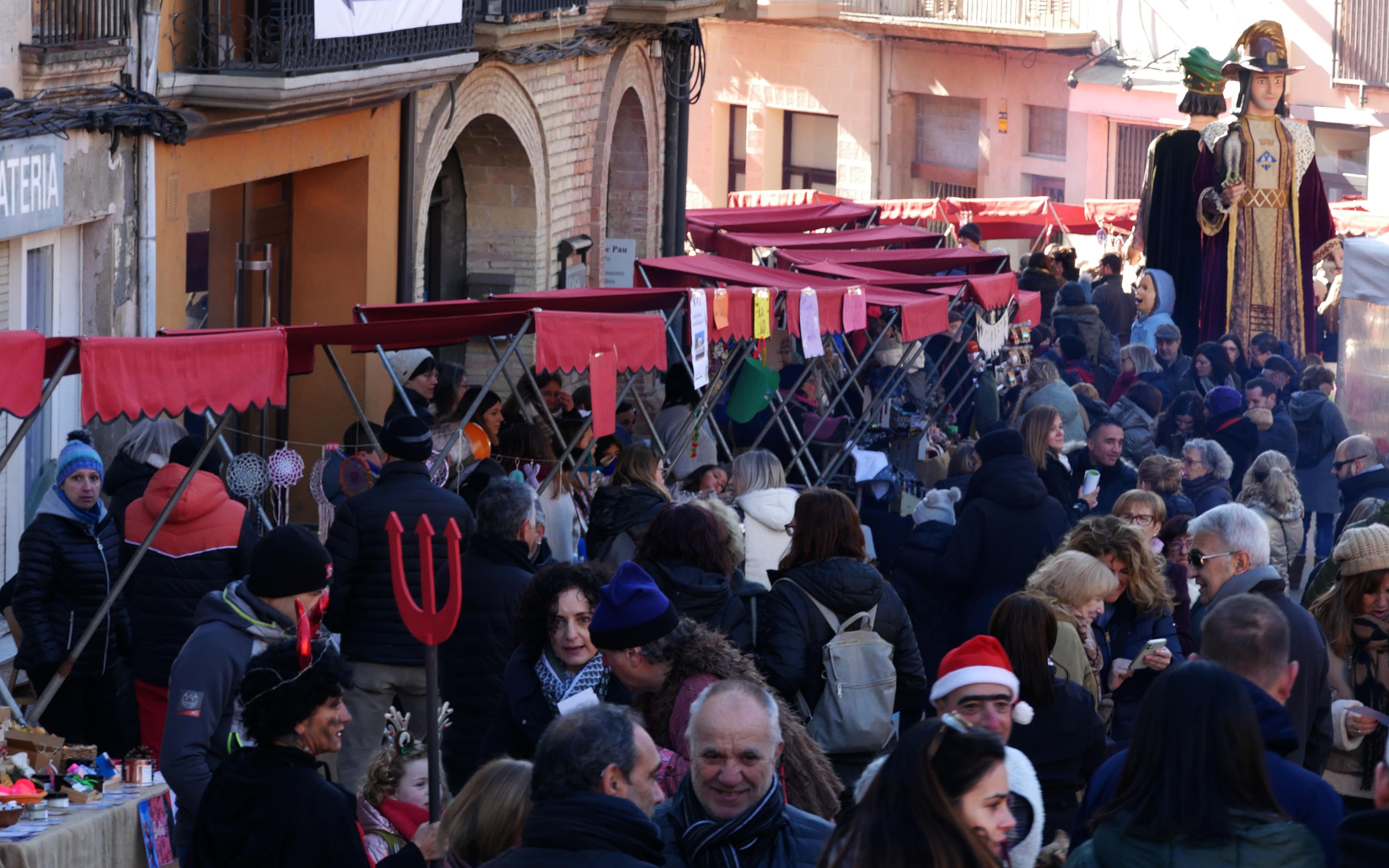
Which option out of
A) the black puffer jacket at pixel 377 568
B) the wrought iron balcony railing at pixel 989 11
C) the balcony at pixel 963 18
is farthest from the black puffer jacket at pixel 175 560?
the wrought iron balcony railing at pixel 989 11

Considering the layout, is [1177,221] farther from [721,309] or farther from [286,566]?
[286,566]

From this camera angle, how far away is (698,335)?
10391mm

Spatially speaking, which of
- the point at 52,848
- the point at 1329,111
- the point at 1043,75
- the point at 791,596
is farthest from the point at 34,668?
the point at 1043,75

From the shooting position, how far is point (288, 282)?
1439 cm

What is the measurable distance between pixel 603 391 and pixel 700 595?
104 inches

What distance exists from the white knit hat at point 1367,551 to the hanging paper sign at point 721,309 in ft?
15.3

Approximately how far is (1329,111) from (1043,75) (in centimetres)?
604

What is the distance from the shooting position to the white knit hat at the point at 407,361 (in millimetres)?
11359

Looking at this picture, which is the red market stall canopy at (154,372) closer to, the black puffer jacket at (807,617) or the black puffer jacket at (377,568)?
the black puffer jacket at (377,568)

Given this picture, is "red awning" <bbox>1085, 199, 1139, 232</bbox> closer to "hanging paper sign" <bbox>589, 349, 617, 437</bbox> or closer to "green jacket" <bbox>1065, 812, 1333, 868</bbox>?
"hanging paper sign" <bbox>589, 349, 617, 437</bbox>

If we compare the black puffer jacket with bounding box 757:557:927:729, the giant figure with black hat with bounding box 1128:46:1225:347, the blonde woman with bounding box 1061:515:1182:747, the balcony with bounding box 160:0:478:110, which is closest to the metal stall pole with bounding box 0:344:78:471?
the black puffer jacket with bounding box 757:557:927:729

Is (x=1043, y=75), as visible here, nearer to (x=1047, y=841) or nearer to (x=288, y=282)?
(x=288, y=282)

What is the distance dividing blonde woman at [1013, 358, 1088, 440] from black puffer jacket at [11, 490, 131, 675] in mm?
6810

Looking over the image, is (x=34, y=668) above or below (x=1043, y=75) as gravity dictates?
below
